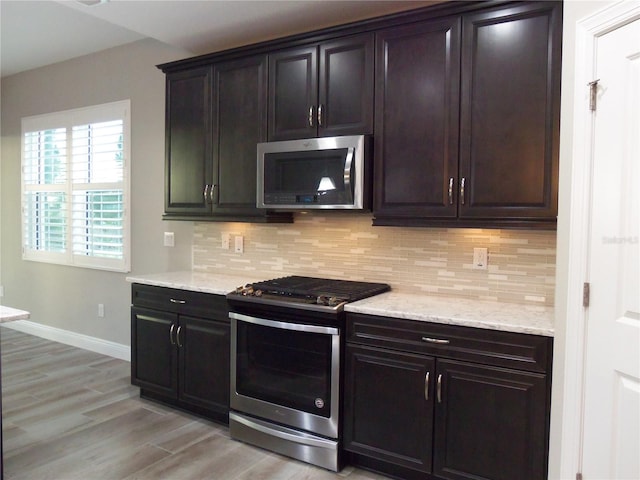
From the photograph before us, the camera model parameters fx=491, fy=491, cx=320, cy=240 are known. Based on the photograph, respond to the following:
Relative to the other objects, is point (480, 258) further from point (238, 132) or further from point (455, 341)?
point (238, 132)

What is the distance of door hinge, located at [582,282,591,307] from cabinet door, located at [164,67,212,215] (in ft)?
7.96

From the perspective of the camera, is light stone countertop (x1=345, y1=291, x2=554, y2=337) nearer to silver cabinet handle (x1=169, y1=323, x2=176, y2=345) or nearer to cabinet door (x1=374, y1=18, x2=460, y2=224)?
cabinet door (x1=374, y1=18, x2=460, y2=224)

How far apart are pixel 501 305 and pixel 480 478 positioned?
862 millimetres

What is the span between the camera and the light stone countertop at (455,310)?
2.18 metres

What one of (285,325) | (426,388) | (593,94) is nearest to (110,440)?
(285,325)

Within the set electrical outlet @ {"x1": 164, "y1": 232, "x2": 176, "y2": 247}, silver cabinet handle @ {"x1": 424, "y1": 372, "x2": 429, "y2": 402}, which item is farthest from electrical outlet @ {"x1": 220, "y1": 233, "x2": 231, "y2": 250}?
silver cabinet handle @ {"x1": 424, "y1": 372, "x2": 429, "y2": 402}

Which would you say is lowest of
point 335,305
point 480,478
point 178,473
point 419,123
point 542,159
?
point 178,473

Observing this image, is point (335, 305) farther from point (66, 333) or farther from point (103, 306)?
point (66, 333)

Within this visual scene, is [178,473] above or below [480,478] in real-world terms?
below

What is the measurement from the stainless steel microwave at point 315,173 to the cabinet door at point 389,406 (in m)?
0.86

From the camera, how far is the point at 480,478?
2.24 meters

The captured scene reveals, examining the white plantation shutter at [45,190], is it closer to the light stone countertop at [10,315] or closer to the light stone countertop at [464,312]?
the light stone countertop at [10,315]

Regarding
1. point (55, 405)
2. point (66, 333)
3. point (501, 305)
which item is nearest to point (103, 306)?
point (66, 333)

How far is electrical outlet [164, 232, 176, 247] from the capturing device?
4113 millimetres
